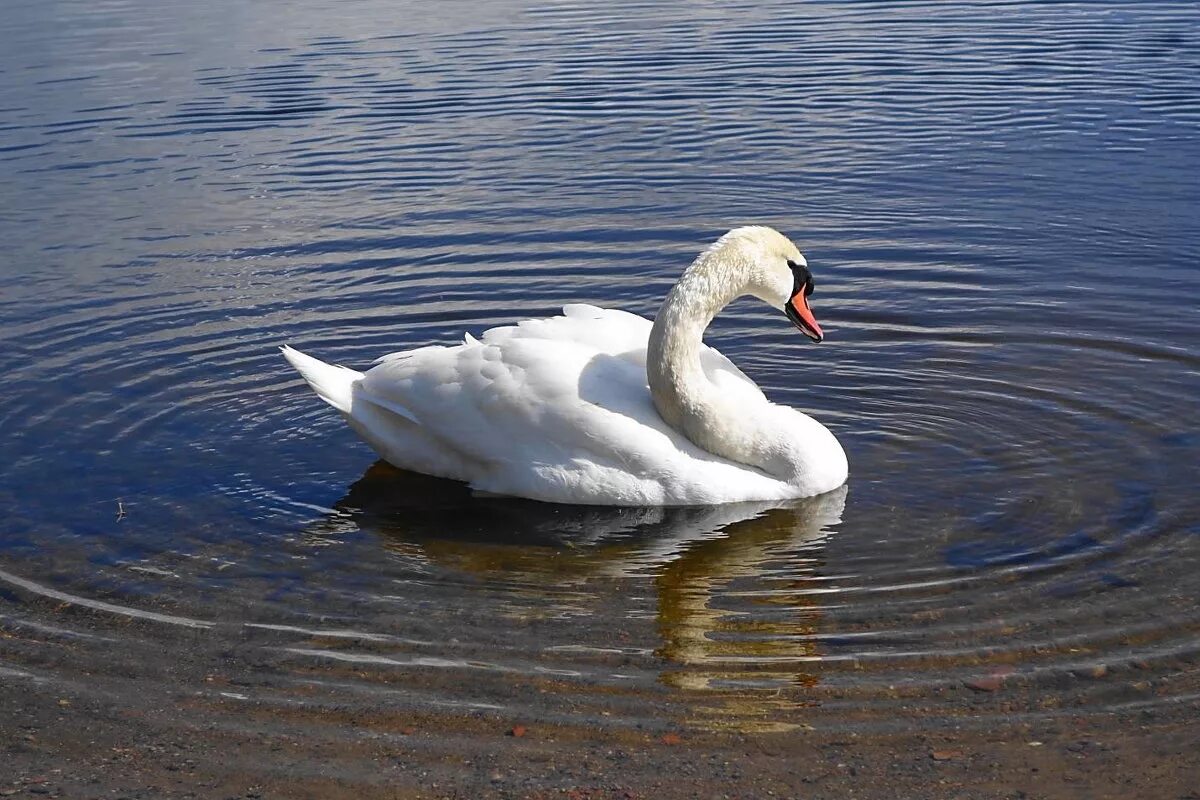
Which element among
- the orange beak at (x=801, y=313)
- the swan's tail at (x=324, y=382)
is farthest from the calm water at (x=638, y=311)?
the orange beak at (x=801, y=313)

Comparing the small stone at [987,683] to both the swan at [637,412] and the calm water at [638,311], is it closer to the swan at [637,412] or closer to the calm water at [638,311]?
the calm water at [638,311]

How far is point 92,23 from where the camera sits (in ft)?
91.7

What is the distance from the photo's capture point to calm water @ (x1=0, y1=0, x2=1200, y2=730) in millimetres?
6297

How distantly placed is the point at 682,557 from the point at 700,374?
1.05 m

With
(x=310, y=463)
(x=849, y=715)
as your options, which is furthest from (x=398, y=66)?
(x=849, y=715)

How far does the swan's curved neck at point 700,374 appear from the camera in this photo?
7.98 meters

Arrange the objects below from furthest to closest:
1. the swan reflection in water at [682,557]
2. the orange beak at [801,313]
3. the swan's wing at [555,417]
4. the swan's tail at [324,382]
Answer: the swan's tail at [324,382]
the orange beak at [801,313]
the swan's wing at [555,417]
the swan reflection in water at [682,557]

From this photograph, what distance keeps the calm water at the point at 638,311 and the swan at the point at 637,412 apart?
223 mm

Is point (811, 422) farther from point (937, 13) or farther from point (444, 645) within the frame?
point (937, 13)

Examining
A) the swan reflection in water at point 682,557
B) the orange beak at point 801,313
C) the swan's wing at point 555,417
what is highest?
the orange beak at point 801,313

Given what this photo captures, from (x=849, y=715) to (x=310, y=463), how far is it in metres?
4.10

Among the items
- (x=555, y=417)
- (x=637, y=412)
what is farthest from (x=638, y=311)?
(x=555, y=417)

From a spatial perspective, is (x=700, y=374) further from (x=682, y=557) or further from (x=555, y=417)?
(x=682, y=557)

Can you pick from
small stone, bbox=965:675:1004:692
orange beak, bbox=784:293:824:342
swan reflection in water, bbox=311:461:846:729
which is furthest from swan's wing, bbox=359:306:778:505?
small stone, bbox=965:675:1004:692
